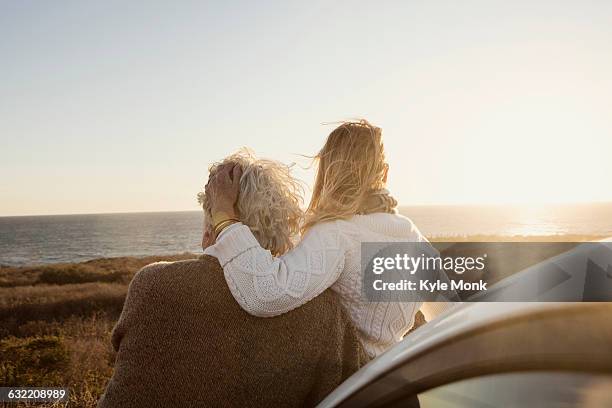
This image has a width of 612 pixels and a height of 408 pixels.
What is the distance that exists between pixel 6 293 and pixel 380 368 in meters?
20.5

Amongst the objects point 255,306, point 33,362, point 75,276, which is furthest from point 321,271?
point 75,276

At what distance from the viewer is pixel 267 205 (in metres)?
2.56

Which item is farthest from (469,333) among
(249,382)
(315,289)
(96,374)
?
(96,374)

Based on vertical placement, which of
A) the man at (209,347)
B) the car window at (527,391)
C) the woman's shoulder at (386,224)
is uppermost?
the woman's shoulder at (386,224)

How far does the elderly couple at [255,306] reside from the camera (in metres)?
2.29

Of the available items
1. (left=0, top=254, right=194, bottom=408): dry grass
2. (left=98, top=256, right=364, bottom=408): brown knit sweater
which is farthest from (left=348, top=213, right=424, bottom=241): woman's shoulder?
(left=0, top=254, right=194, bottom=408): dry grass

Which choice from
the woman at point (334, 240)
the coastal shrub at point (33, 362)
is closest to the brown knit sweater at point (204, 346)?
the woman at point (334, 240)

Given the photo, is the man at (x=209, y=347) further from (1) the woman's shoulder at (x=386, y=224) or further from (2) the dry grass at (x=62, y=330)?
(2) the dry grass at (x=62, y=330)

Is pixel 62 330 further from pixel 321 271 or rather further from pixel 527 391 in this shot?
pixel 527 391

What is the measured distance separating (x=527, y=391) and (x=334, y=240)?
158 cm

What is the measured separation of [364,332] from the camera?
2689 mm

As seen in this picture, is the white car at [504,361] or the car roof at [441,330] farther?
the car roof at [441,330]

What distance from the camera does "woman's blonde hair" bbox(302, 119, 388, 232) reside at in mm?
2635

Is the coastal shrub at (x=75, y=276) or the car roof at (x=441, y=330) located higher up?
the car roof at (x=441, y=330)
